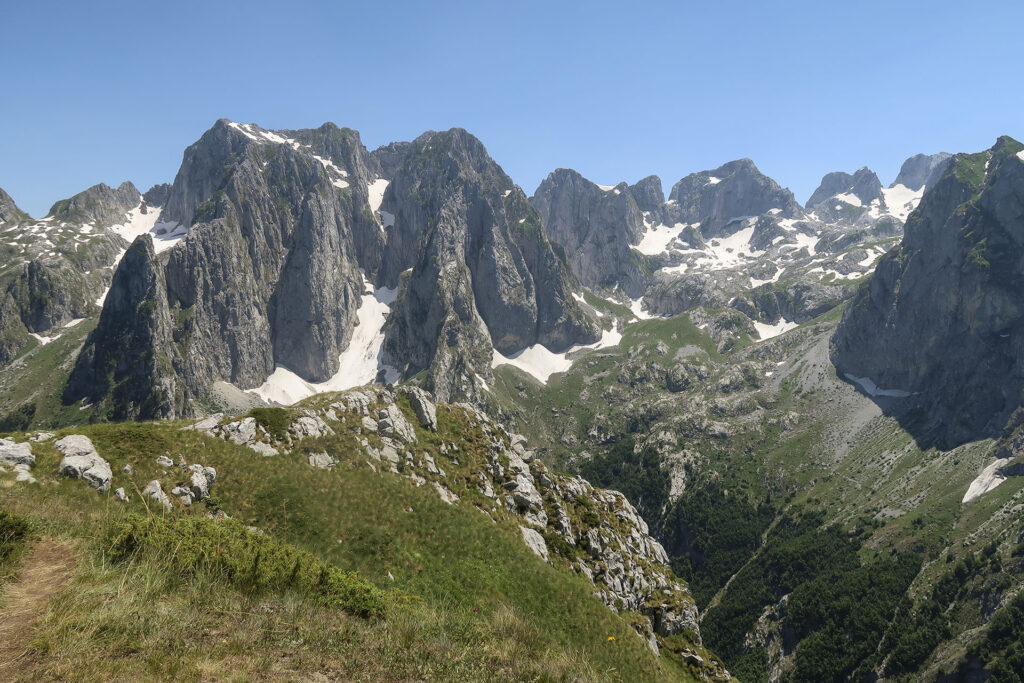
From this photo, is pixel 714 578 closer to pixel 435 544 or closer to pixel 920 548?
pixel 920 548

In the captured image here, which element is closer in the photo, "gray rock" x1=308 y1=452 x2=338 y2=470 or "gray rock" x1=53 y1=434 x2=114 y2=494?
"gray rock" x1=53 y1=434 x2=114 y2=494

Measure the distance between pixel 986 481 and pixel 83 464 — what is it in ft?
741

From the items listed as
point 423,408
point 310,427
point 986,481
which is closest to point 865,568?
point 986,481

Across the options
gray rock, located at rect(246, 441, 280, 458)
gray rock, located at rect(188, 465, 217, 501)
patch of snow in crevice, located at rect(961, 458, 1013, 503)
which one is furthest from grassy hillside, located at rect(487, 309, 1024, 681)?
gray rock, located at rect(188, 465, 217, 501)

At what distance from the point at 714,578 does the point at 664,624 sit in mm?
160282

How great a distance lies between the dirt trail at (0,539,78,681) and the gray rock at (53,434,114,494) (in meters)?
15.7

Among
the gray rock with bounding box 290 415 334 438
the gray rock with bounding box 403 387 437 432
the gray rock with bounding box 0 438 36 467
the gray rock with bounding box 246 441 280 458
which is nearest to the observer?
the gray rock with bounding box 0 438 36 467

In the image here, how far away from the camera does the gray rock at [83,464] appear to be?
1070 inches

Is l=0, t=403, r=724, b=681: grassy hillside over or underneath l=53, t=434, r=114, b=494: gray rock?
underneath

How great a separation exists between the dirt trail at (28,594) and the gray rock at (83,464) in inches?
616

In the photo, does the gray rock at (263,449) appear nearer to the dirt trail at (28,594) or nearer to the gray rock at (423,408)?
the gray rock at (423,408)

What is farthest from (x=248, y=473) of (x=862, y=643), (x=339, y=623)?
(x=862, y=643)

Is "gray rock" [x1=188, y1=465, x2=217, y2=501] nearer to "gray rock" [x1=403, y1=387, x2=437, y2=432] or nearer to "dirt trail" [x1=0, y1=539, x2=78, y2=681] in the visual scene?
"dirt trail" [x1=0, y1=539, x2=78, y2=681]

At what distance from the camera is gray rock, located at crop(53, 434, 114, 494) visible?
1070 inches
